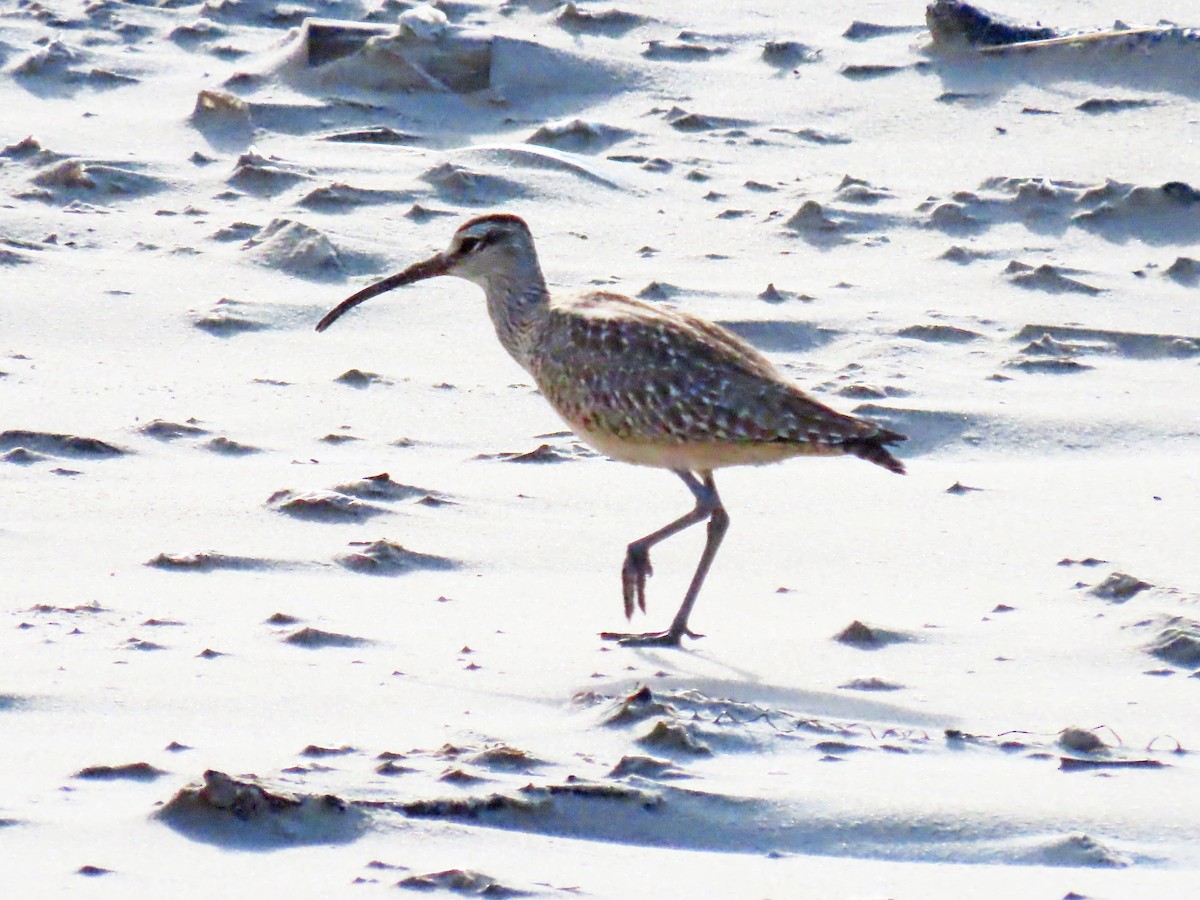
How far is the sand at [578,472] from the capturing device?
4.12 m

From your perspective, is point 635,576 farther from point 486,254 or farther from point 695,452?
point 486,254

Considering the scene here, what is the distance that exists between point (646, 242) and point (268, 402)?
230cm

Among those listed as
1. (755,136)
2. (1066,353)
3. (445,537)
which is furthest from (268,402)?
(755,136)

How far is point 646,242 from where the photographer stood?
9.00 meters

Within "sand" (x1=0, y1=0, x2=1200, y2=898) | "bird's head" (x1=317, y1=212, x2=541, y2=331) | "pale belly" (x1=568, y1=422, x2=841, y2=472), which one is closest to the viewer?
"sand" (x1=0, y1=0, x2=1200, y2=898)

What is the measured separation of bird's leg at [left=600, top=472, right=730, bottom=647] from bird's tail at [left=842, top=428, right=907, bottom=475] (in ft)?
1.45

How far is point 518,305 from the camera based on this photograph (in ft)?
23.4

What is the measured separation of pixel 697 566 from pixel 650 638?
0.82m

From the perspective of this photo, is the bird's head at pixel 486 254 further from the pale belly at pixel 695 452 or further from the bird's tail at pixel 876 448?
the bird's tail at pixel 876 448

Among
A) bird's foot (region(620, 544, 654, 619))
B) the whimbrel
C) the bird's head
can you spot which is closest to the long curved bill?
the bird's head

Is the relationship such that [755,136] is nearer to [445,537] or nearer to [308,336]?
[308,336]

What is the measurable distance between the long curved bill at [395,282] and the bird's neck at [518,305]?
271 millimetres

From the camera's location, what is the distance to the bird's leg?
5621 millimetres

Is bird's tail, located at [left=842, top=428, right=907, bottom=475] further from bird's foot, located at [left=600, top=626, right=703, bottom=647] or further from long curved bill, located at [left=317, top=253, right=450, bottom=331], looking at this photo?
long curved bill, located at [left=317, top=253, right=450, bottom=331]
